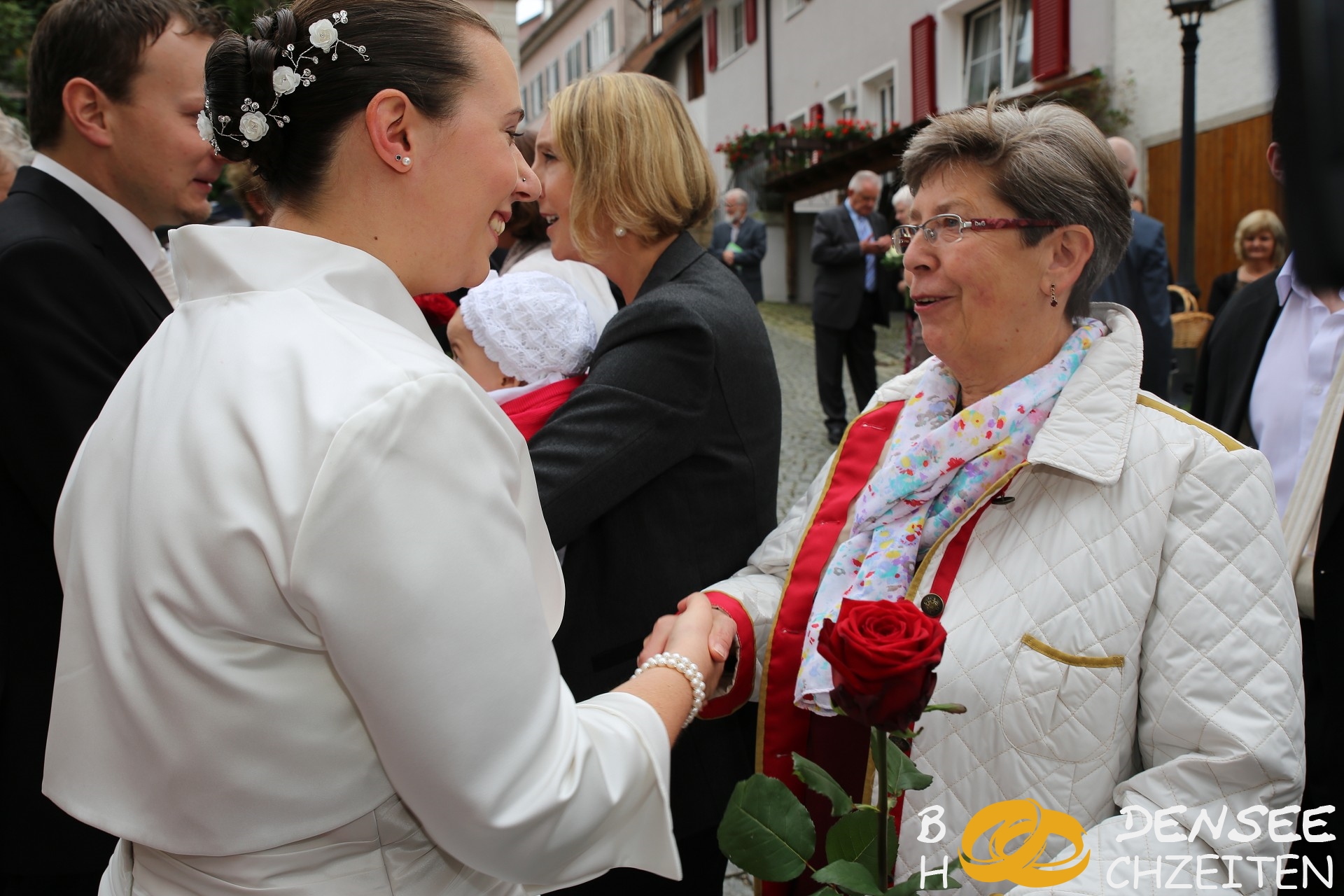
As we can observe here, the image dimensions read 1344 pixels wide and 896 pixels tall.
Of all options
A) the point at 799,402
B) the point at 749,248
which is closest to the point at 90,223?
the point at 799,402

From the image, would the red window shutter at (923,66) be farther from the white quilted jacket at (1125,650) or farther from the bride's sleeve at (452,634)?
the bride's sleeve at (452,634)

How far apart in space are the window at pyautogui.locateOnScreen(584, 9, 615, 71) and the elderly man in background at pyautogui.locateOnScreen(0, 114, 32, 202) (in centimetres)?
3328

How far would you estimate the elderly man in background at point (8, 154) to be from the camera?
3.62 metres

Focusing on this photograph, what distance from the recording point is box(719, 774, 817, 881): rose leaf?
49.0 inches

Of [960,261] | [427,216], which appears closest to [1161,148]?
[960,261]

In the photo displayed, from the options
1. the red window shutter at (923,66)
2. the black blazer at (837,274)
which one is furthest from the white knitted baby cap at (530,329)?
the red window shutter at (923,66)

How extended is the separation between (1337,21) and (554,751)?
0.90 m

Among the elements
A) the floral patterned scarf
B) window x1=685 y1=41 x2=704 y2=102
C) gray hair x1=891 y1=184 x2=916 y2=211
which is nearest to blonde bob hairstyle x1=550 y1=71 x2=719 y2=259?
gray hair x1=891 y1=184 x2=916 y2=211

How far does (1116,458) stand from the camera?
5.55 feet

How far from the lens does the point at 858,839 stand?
50.0 inches

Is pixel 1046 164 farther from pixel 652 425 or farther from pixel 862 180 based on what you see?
pixel 862 180

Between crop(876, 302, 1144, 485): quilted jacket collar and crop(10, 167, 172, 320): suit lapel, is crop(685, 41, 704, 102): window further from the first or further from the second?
crop(876, 302, 1144, 485): quilted jacket collar

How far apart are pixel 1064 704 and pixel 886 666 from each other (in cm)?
65

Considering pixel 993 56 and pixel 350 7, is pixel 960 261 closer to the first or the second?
pixel 350 7
